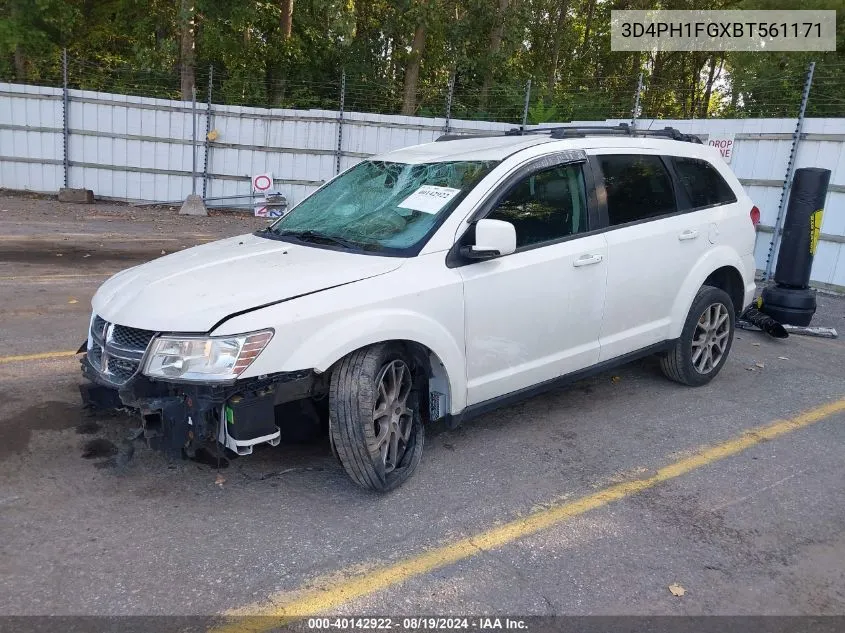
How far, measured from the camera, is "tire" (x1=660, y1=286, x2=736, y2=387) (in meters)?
5.25

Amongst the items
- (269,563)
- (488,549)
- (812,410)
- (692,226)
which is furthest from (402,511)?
(812,410)

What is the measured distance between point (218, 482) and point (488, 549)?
1.45m

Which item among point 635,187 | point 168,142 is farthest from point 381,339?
point 168,142

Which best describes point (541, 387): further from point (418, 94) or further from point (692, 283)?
point (418, 94)

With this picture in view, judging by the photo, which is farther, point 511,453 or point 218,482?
point 511,453

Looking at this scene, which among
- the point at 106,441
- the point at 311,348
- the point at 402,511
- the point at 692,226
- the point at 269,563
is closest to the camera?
the point at 269,563

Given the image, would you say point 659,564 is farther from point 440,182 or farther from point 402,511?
point 440,182

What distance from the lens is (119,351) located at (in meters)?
3.43

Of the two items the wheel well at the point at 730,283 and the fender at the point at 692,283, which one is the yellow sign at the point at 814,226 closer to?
the wheel well at the point at 730,283

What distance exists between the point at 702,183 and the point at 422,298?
9.23ft

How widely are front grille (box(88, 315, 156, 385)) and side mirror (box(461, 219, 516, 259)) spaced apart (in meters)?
1.63

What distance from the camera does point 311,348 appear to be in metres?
3.32

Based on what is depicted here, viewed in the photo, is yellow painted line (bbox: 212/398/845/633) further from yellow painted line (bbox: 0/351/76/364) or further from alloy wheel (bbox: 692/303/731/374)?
yellow painted line (bbox: 0/351/76/364)

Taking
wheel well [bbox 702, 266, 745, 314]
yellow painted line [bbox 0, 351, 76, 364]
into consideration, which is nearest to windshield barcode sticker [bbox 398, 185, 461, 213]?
wheel well [bbox 702, 266, 745, 314]
